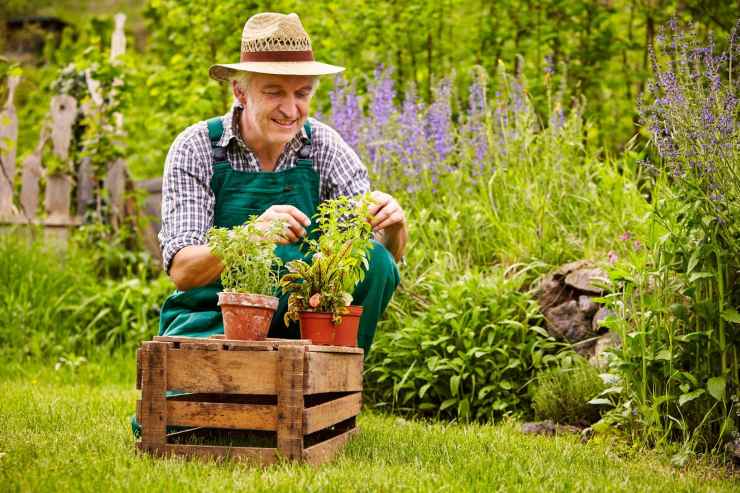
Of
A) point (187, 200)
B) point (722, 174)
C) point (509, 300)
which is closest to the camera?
point (722, 174)

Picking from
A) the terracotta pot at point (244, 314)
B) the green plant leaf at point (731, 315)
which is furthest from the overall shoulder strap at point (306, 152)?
the green plant leaf at point (731, 315)

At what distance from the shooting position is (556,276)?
4305 mm

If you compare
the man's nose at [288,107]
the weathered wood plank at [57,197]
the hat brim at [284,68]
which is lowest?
the weathered wood plank at [57,197]

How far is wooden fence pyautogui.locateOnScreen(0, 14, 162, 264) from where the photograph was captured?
6375mm

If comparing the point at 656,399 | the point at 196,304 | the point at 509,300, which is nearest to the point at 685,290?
the point at 656,399

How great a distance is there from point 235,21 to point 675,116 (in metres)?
4.13

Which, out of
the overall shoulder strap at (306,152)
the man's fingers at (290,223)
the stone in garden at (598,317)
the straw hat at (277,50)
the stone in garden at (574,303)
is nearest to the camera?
the man's fingers at (290,223)

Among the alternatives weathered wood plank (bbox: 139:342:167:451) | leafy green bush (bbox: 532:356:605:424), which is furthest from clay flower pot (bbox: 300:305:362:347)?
leafy green bush (bbox: 532:356:605:424)

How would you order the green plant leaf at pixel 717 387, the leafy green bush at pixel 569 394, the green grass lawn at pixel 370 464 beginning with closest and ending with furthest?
the green grass lawn at pixel 370 464 < the green plant leaf at pixel 717 387 < the leafy green bush at pixel 569 394

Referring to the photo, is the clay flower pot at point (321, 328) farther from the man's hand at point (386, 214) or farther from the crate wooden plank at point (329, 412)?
the man's hand at point (386, 214)

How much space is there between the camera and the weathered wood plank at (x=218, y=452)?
2.65 metres

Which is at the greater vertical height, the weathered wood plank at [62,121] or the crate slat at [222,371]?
the weathered wood plank at [62,121]

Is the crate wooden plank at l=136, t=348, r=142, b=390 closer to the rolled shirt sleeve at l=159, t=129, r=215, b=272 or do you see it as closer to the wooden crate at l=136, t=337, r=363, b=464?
the wooden crate at l=136, t=337, r=363, b=464

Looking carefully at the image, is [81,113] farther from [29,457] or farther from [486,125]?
[29,457]
